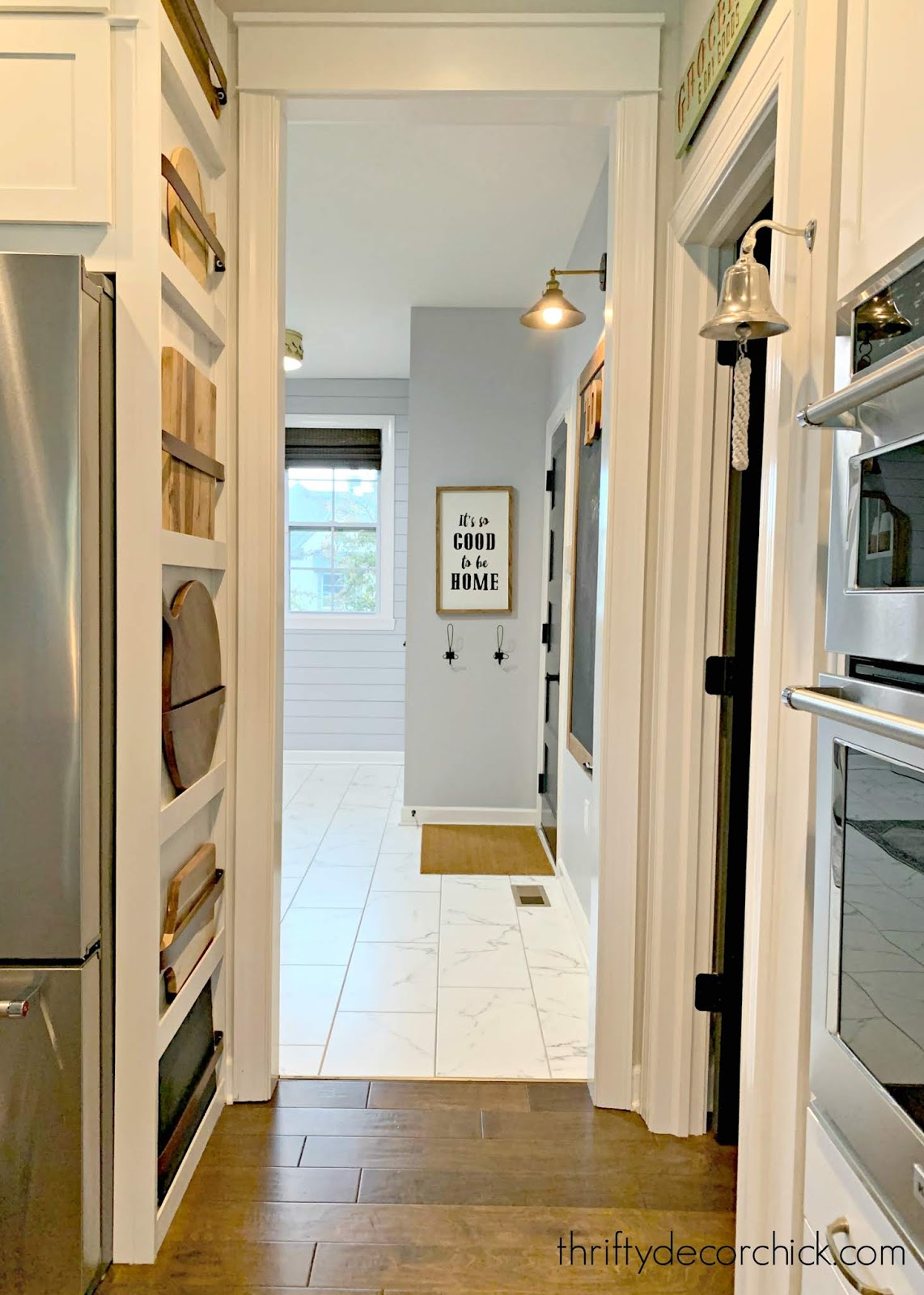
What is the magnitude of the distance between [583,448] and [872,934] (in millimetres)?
2868

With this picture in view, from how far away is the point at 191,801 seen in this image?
179 cm

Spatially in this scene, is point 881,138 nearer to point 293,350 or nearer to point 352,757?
point 293,350

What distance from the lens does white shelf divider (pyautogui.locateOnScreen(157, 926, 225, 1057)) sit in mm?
1650

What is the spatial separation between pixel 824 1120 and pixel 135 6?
80.1 inches

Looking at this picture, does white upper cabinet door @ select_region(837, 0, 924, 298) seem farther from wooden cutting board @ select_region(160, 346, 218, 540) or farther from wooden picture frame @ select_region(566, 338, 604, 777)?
wooden picture frame @ select_region(566, 338, 604, 777)

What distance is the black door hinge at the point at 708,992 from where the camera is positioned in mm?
2023

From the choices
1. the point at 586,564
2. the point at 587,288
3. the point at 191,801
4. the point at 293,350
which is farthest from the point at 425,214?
the point at 191,801

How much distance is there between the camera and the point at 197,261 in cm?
185

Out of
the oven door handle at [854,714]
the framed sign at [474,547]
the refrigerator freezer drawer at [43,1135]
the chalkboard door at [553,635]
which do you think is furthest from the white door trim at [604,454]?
the framed sign at [474,547]

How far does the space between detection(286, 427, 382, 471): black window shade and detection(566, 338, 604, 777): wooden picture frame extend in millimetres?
2905

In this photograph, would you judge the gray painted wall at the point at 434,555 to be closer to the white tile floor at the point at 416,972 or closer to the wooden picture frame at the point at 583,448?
the white tile floor at the point at 416,972

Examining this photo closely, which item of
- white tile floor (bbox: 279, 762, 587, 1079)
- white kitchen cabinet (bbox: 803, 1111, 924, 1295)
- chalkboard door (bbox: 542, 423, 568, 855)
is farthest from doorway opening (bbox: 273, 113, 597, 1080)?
white kitchen cabinet (bbox: 803, 1111, 924, 1295)

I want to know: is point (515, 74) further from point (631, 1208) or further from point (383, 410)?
point (383, 410)

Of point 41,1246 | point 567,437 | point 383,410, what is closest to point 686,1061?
point 41,1246
